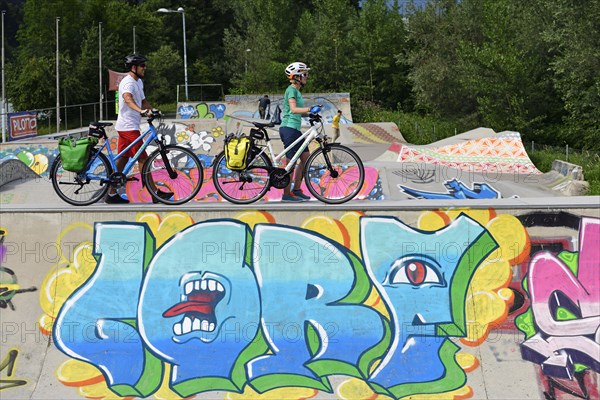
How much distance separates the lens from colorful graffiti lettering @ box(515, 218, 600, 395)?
653 centimetres

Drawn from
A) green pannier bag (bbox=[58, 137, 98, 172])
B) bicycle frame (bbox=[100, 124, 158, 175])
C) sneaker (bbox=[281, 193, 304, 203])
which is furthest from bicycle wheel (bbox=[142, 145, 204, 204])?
sneaker (bbox=[281, 193, 304, 203])

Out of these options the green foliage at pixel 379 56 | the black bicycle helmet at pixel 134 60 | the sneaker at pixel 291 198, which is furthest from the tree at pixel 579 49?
the black bicycle helmet at pixel 134 60

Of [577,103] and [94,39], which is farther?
[94,39]

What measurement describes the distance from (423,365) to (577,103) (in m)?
28.6

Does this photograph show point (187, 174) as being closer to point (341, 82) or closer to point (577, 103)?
point (577, 103)

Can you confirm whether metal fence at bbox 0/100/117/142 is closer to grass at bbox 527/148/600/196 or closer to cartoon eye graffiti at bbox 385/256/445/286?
grass at bbox 527/148/600/196

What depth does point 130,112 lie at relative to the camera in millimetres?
8312

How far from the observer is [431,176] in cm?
1800

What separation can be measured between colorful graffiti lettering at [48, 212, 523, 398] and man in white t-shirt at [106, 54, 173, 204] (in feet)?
4.21

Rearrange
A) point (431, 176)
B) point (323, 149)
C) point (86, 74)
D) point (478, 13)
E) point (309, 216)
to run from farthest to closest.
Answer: point (86, 74) < point (478, 13) < point (431, 176) < point (323, 149) < point (309, 216)

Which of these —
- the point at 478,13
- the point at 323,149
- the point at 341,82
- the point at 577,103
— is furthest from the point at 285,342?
the point at 341,82

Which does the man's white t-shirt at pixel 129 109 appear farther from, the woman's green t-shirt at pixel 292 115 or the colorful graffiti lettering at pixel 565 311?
the colorful graffiti lettering at pixel 565 311

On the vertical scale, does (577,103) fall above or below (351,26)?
below

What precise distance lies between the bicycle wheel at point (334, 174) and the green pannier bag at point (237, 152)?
2.39 feet
